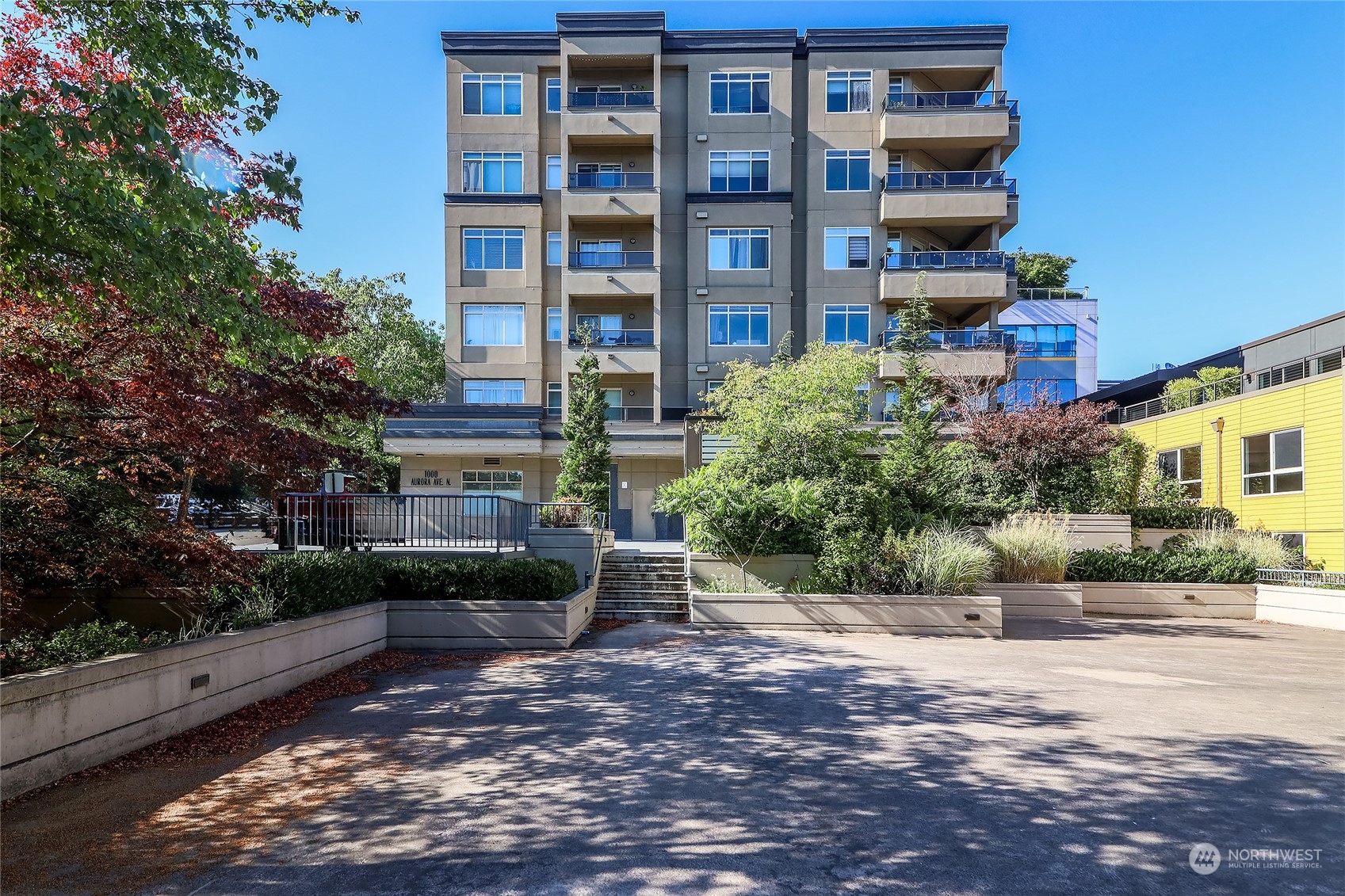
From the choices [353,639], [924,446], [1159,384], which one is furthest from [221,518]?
[1159,384]

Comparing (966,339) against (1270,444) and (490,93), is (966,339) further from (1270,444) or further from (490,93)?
(490,93)

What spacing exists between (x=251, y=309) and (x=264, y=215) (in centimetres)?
168

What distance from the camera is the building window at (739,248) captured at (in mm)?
28516

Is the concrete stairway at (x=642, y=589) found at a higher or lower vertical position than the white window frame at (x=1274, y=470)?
lower

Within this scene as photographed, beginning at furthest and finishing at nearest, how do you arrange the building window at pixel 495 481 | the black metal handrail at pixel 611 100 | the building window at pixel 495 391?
1. the building window at pixel 495 391
2. the building window at pixel 495 481
3. the black metal handrail at pixel 611 100

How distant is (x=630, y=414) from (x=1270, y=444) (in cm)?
1962

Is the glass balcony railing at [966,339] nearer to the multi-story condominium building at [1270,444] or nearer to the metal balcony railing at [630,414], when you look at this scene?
the multi-story condominium building at [1270,444]

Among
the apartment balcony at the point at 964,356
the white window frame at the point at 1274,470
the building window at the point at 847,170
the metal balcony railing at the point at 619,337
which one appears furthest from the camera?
the building window at the point at 847,170

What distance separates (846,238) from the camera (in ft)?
93.7

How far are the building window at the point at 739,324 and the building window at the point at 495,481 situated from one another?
9.22 meters

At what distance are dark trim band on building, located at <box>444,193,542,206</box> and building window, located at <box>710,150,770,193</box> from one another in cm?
702

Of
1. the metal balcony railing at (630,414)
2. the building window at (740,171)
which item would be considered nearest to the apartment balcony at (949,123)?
the building window at (740,171)

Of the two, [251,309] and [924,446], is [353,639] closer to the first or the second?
[251,309]

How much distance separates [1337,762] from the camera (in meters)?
5.83
